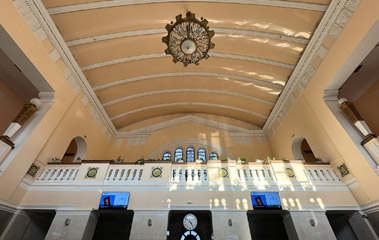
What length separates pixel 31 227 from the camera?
6.38 metres

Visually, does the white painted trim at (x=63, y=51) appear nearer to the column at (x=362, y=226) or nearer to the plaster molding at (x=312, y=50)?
the plaster molding at (x=312, y=50)

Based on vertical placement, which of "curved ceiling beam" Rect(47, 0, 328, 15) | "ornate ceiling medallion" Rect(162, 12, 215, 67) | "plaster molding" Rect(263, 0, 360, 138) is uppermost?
"curved ceiling beam" Rect(47, 0, 328, 15)

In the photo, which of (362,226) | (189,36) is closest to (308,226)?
(362,226)

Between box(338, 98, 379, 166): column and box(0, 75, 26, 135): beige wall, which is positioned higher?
box(0, 75, 26, 135): beige wall

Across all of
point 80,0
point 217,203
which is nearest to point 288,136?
point 217,203

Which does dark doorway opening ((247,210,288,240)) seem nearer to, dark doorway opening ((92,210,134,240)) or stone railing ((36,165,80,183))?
dark doorway opening ((92,210,134,240))

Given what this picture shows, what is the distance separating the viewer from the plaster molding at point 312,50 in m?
6.30

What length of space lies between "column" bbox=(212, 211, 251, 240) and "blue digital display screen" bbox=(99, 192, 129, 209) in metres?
3.00

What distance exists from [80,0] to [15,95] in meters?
5.92

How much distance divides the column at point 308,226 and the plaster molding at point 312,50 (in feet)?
17.5

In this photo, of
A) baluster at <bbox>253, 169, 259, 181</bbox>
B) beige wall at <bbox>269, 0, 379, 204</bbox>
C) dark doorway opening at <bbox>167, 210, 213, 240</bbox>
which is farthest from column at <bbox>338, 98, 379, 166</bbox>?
dark doorway opening at <bbox>167, 210, 213, 240</bbox>

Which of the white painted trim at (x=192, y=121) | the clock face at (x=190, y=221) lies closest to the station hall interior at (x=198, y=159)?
the clock face at (x=190, y=221)

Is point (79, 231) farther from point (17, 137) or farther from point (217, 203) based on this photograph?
point (217, 203)

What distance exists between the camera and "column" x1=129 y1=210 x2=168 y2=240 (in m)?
5.68
